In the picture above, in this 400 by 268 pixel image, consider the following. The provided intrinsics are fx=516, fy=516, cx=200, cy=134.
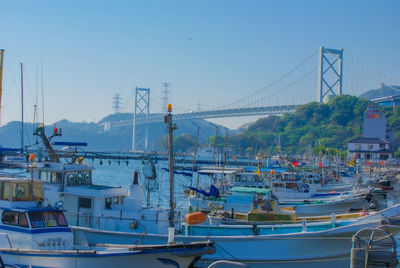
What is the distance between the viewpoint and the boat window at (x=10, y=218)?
11.9m

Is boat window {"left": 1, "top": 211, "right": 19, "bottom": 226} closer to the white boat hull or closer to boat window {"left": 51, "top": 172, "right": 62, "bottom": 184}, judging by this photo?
the white boat hull

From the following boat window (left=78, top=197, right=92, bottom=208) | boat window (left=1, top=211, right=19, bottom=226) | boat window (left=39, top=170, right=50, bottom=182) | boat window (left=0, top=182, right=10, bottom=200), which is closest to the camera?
boat window (left=1, top=211, right=19, bottom=226)

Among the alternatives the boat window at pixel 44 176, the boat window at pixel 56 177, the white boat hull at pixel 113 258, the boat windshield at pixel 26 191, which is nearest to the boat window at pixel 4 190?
the boat windshield at pixel 26 191

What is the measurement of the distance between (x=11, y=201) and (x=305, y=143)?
89.0 meters

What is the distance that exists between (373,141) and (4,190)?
3012 inches

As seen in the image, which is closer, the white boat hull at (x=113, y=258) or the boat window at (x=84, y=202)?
the white boat hull at (x=113, y=258)

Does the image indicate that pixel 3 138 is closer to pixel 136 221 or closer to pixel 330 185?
pixel 330 185

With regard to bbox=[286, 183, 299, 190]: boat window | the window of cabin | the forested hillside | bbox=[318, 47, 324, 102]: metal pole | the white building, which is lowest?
bbox=[286, 183, 299, 190]: boat window

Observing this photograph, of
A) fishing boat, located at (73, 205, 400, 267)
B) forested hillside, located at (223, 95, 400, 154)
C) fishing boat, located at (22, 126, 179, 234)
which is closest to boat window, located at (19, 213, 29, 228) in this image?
fishing boat, located at (73, 205, 400, 267)

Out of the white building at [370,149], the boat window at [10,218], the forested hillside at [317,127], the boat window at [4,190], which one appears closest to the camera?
the boat window at [10,218]

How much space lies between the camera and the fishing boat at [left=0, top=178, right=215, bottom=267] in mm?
11242

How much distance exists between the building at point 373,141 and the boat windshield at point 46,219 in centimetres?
6466

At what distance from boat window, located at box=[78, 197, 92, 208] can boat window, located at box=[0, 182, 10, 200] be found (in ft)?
10.0

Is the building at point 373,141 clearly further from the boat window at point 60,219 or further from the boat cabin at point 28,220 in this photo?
the boat cabin at point 28,220
